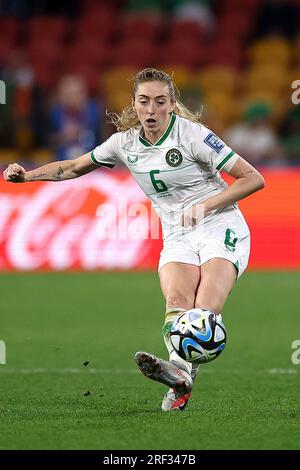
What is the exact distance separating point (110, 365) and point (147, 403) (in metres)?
1.88

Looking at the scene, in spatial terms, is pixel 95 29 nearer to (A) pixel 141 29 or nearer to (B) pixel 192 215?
(A) pixel 141 29

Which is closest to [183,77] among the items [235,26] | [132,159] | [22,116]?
[235,26]

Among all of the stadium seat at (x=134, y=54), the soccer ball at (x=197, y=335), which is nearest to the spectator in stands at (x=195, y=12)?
the stadium seat at (x=134, y=54)

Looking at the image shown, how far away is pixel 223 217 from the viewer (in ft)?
24.2

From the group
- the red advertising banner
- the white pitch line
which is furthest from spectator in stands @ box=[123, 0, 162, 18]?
the white pitch line

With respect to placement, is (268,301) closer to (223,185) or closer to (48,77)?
(223,185)

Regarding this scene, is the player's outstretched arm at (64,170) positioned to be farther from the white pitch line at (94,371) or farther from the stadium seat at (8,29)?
the stadium seat at (8,29)

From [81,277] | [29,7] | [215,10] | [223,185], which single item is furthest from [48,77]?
[223,185]

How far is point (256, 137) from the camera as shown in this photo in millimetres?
18000

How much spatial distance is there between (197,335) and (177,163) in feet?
3.96

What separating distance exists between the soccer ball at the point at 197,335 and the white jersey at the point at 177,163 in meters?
0.85

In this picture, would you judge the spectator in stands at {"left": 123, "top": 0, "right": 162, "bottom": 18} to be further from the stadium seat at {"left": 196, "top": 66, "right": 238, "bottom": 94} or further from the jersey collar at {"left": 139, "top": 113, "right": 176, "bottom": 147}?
the jersey collar at {"left": 139, "top": 113, "right": 176, "bottom": 147}

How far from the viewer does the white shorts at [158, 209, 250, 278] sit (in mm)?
7219

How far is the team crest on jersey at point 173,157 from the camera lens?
7.23 meters
